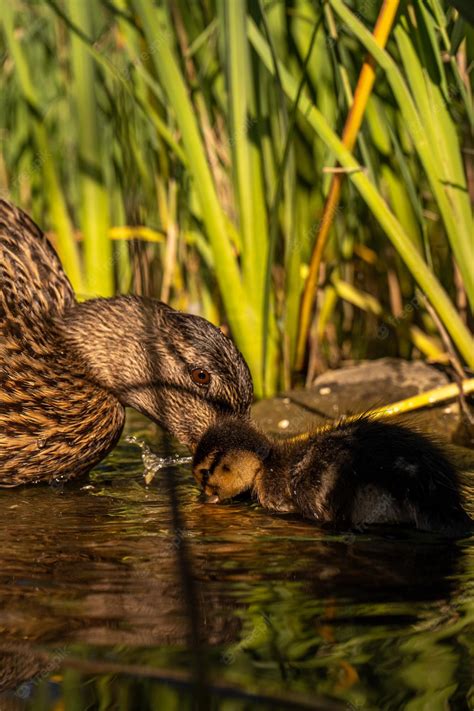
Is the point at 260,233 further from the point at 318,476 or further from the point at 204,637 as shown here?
the point at 204,637

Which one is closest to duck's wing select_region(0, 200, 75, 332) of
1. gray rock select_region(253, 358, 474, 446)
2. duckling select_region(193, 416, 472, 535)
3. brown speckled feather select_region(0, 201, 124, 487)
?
brown speckled feather select_region(0, 201, 124, 487)

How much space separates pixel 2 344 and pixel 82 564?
5.05ft

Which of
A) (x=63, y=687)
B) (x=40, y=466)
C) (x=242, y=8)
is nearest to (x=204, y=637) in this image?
(x=63, y=687)

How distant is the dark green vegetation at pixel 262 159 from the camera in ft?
15.0

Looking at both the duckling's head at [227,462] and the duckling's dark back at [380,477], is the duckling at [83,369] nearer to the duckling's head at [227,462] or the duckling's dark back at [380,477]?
the duckling's head at [227,462]

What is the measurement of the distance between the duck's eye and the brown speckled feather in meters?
0.43

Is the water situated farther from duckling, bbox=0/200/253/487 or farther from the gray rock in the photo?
the gray rock

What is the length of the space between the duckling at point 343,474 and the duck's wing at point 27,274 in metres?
1.02

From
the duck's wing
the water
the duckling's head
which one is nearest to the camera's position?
the water

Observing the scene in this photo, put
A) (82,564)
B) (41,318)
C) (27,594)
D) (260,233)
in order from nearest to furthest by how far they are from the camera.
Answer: (27,594)
(82,564)
(41,318)
(260,233)

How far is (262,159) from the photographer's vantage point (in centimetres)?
Result: 535

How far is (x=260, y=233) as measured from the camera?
5363mm

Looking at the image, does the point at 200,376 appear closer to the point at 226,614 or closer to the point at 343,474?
the point at 343,474

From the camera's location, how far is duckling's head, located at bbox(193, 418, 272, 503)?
4074mm
